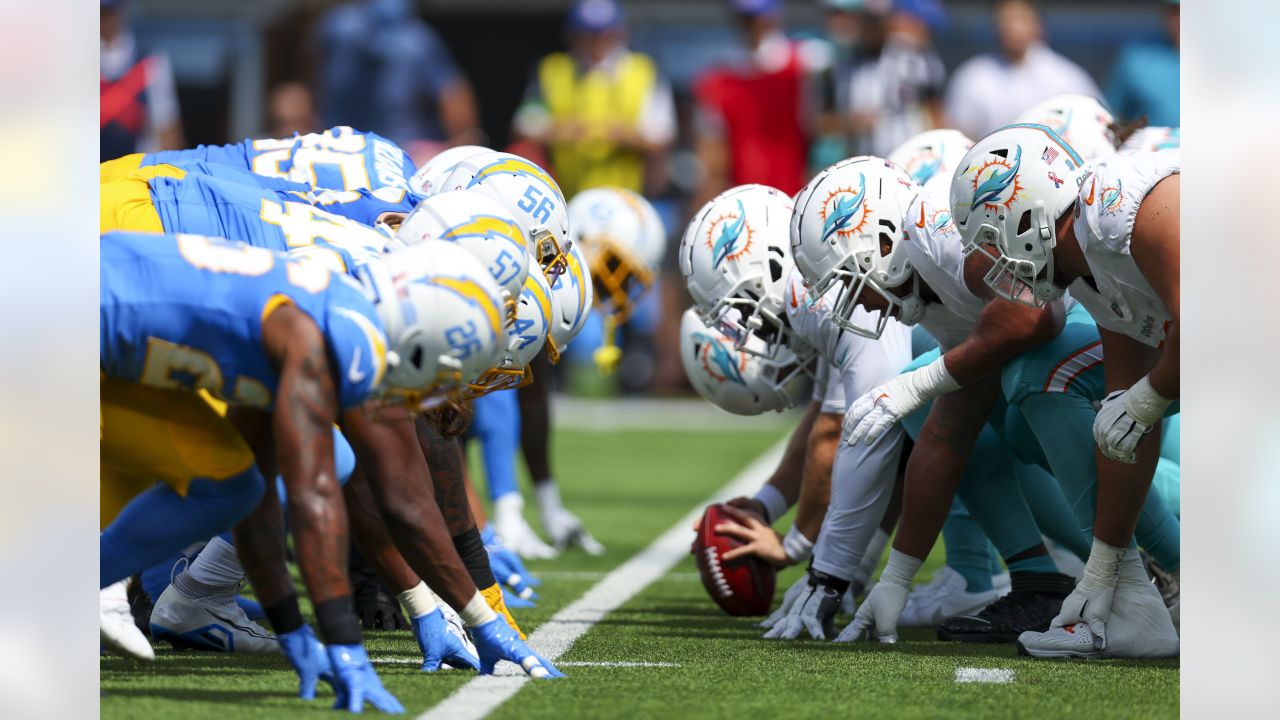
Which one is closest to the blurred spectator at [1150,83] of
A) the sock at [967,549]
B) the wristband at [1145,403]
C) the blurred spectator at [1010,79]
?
the blurred spectator at [1010,79]

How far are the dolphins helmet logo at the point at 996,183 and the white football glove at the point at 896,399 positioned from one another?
23.1 inches

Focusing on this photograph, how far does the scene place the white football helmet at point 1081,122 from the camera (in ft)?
22.4

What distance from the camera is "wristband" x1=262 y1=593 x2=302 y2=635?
463cm

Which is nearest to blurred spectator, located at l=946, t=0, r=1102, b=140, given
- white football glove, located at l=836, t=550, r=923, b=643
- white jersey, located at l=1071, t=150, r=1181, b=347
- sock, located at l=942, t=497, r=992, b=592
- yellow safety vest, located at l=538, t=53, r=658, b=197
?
yellow safety vest, located at l=538, t=53, r=658, b=197

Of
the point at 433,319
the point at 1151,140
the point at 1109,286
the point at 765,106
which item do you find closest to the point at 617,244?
the point at 1151,140

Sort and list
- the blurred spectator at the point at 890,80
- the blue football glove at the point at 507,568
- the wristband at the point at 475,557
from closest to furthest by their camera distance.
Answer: the wristband at the point at 475,557 < the blue football glove at the point at 507,568 < the blurred spectator at the point at 890,80

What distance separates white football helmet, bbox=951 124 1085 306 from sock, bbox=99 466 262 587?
2068 mm

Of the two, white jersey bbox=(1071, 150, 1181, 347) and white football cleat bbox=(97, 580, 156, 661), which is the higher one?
white jersey bbox=(1071, 150, 1181, 347)

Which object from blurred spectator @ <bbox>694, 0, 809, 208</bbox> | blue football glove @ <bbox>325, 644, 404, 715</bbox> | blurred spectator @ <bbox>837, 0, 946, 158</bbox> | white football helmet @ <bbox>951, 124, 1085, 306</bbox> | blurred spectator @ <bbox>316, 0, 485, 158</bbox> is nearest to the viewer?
blue football glove @ <bbox>325, 644, 404, 715</bbox>

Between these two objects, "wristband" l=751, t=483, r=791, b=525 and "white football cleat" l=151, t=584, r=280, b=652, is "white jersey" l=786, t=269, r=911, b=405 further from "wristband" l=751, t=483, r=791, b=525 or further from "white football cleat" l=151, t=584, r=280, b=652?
"white football cleat" l=151, t=584, r=280, b=652

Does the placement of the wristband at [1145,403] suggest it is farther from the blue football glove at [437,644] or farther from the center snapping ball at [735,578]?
the blue football glove at [437,644]
